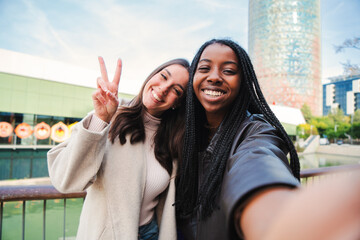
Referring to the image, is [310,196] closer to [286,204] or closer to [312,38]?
[286,204]

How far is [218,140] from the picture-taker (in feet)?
4.64

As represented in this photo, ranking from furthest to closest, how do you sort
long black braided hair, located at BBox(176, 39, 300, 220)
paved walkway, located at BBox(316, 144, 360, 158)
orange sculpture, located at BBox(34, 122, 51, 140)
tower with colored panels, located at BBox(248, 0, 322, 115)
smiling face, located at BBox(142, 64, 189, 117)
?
tower with colored panels, located at BBox(248, 0, 322, 115) → paved walkway, located at BBox(316, 144, 360, 158) → orange sculpture, located at BBox(34, 122, 51, 140) → smiling face, located at BBox(142, 64, 189, 117) → long black braided hair, located at BBox(176, 39, 300, 220)

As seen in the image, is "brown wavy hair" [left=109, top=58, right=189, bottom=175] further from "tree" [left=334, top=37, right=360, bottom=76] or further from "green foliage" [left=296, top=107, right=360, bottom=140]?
"green foliage" [left=296, top=107, right=360, bottom=140]

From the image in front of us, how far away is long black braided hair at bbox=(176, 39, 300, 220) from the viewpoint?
123cm

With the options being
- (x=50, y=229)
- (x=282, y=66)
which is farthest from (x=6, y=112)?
(x=282, y=66)

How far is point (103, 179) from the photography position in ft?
4.99

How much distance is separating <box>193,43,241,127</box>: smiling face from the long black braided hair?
0.05m

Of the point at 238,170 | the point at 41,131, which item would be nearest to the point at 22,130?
the point at 41,131

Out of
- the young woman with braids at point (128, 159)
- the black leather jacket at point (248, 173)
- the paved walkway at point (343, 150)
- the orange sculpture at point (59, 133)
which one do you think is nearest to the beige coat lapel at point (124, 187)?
the young woman with braids at point (128, 159)

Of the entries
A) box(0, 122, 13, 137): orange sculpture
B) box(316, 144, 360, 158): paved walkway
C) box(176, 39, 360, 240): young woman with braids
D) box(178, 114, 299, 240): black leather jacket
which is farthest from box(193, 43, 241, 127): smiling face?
box(316, 144, 360, 158): paved walkway

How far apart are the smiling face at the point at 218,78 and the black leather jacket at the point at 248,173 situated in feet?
0.71

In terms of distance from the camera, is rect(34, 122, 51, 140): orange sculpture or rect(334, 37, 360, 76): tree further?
rect(34, 122, 51, 140): orange sculpture

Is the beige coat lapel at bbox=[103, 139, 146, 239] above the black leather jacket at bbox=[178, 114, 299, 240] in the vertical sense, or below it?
below

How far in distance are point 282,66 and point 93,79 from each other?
63593 millimetres
